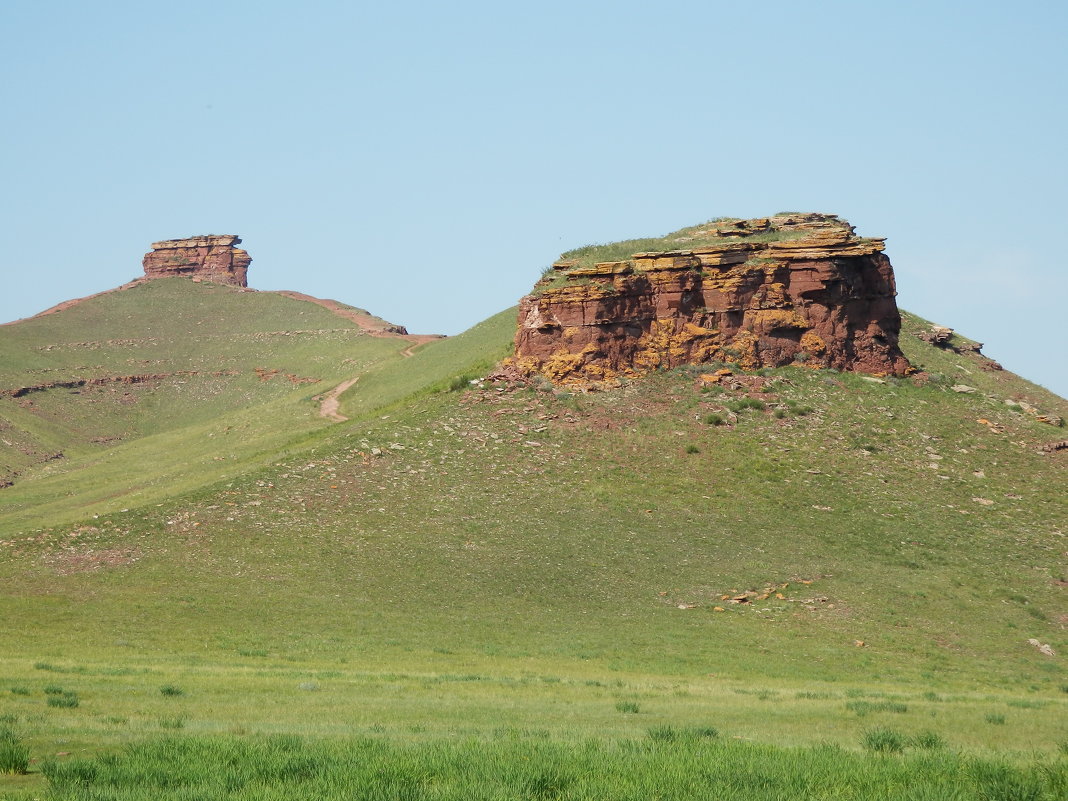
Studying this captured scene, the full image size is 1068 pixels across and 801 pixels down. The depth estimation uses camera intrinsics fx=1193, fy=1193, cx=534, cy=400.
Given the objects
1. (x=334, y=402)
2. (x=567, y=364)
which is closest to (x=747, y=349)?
(x=567, y=364)

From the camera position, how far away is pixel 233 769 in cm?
1394

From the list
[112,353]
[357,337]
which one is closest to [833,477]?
[357,337]

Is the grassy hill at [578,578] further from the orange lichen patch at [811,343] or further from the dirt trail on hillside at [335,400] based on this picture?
the dirt trail on hillside at [335,400]

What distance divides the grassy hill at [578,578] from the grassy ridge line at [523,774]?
293 mm

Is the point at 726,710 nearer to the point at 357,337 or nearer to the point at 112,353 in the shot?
the point at 357,337

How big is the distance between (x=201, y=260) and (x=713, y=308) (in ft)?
350

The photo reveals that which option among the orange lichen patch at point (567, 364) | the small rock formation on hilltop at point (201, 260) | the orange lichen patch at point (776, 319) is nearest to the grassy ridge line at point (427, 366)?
the orange lichen patch at point (567, 364)

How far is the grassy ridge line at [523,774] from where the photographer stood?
43.1ft

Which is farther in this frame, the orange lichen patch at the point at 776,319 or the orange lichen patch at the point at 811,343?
the orange lichen patch at the point at 811,343

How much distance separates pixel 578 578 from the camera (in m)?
43.2

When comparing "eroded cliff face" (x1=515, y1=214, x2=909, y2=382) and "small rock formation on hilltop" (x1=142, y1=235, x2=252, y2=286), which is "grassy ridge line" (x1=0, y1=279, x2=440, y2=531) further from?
"eroded cliff face" (x1=515, y1=214, x2=909, y2=382)

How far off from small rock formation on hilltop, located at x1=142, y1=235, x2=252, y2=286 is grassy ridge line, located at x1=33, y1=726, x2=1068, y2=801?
140965 millimetres

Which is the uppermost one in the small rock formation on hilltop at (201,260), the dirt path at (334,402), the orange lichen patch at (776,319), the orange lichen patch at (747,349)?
the small rock formation on hilltop at (201,260)

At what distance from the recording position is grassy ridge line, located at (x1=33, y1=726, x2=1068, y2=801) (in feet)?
43.1
